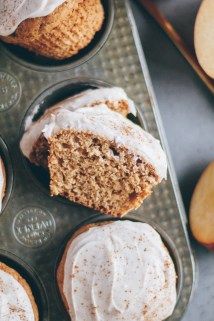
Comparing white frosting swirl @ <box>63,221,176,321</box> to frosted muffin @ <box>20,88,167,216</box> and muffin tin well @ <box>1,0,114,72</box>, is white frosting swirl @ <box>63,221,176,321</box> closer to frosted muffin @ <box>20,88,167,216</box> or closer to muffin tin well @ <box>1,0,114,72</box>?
frosted muffin @ <box>20,88,167,216</box>

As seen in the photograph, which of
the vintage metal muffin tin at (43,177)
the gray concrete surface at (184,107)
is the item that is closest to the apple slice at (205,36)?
the gray concrete surface at (184,107)

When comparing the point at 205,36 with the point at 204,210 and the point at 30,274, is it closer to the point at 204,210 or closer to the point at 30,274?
the point at 204,210

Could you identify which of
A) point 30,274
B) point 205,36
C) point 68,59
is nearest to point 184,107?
point 205,36

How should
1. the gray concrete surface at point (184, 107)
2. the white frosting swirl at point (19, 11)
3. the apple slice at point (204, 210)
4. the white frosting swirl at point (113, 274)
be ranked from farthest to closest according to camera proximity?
the gray concrete surface at point (184, 107)
the apple slice at point (204, 210)
the white frosting swirl at point (113, 274)
the white frosting swirl at point (19, 11)

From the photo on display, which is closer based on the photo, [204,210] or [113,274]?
[113,274]

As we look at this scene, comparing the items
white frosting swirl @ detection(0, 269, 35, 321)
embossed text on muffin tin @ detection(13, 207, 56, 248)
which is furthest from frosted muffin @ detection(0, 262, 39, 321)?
embossed text on muffin tin @ detection(13, 207, 56, 248)

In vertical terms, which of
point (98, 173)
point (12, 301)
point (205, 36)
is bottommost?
point (12, 301)

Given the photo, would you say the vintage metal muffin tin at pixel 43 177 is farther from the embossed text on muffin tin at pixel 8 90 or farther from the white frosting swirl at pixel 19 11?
the white frosting swirl at pixel 19 11
